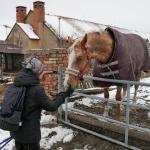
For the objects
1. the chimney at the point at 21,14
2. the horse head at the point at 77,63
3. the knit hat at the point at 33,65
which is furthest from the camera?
the chimney at the point at 21,14

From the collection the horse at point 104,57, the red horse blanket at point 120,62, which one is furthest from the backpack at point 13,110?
the red horse blanket at point 120,62

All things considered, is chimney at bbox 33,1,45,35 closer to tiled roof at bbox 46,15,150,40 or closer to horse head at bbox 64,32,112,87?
tiled roof at bbox 46,15,150,40

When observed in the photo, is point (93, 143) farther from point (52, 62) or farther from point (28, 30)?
point (28, 30)

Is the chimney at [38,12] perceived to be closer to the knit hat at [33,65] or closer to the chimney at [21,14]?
the chimney at [21,14]

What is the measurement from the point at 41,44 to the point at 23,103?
2697 centimetres

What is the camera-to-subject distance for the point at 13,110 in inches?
119

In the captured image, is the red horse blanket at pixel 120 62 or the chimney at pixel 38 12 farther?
the chimney at pixel 38 12

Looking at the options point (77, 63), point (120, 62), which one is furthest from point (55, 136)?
point (120, 62)

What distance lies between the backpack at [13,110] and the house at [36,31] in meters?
23.6

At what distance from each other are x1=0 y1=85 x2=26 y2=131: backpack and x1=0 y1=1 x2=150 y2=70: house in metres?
23.6

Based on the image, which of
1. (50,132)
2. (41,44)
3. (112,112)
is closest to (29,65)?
A: (50,132)

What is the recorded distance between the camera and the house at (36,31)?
28.1 metres

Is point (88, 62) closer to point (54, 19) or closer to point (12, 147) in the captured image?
point (12, 147)

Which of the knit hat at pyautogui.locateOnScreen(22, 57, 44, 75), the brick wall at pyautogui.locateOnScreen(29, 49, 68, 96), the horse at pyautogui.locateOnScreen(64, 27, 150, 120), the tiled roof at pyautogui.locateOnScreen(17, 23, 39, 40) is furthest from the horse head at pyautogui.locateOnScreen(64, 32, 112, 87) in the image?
the tiled roof at pyautogui.locateOnScreen(17, 23, 39, 40)
